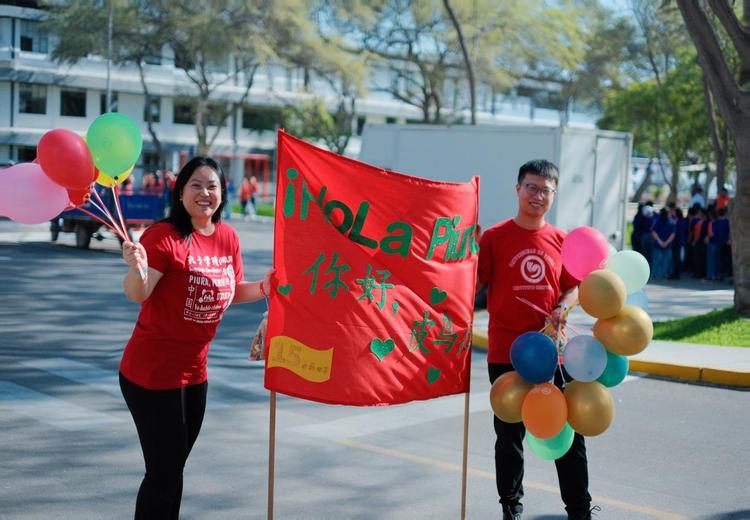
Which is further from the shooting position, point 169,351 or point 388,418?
point 388,418

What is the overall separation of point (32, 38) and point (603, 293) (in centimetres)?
5486

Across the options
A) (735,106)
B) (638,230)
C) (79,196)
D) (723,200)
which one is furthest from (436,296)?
(723,200)

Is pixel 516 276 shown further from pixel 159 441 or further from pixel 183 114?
pixel 183 114

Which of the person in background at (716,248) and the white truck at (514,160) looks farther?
the person in background at (716,248)

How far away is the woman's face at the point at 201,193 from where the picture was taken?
456 centimetres

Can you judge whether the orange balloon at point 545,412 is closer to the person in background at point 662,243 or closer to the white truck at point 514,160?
the white truck at point 514,160

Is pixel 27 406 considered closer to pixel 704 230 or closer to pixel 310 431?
pixel 310 431

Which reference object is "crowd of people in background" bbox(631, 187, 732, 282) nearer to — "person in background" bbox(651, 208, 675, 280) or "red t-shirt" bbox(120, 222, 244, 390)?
"person in background" bbox(651, 208, 675, 280)

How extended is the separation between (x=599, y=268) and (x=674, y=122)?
35.1m

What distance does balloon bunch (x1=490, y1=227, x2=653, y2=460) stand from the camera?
195 inches

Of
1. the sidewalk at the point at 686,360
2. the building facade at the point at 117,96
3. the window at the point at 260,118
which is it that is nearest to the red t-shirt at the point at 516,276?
the sidewalk at the point at 686,360

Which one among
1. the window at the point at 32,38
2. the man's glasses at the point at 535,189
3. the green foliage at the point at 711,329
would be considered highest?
A: the window at the point at 32,38

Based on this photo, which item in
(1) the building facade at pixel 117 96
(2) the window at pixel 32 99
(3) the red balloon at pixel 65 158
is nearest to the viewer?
(3) the red balloon at pixel 65 158

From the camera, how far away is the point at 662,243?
72.6 feet
